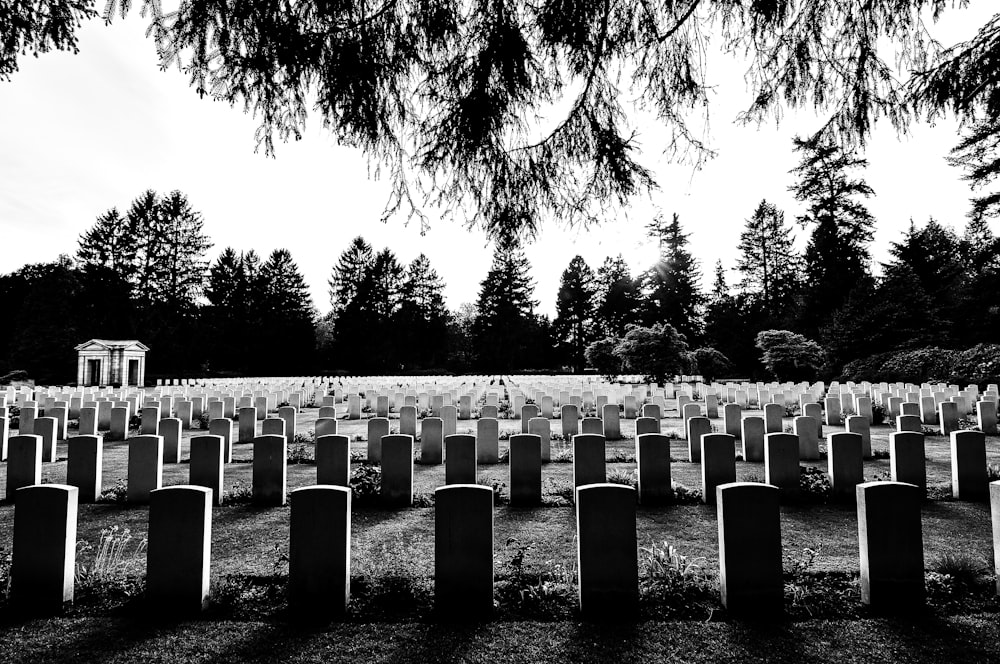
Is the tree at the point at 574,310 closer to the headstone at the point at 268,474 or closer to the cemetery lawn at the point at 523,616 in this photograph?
the headstone at the point at 268,474

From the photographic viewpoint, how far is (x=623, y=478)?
7098mm

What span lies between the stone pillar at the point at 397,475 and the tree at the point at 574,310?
58.3 m

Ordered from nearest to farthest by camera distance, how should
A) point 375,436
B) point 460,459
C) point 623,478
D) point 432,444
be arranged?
point 460,459 < point 623,478 < point 375,436 < point 432,444

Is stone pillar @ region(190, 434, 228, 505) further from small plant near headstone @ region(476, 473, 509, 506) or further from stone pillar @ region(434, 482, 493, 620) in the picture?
stone pillar @ region(434, 482, 493, 620)

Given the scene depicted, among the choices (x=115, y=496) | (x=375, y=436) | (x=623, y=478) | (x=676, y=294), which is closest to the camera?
(x=115, y=496)

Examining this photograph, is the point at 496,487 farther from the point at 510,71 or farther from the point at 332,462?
the point at 510,71

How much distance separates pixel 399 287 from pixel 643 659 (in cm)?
6340

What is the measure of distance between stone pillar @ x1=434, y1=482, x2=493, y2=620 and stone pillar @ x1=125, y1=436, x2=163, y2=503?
448 cm

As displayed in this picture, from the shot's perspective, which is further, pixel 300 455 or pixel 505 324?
pixel 505 324

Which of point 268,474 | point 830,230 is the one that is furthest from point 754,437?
point 830,230

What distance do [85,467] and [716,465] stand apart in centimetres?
743

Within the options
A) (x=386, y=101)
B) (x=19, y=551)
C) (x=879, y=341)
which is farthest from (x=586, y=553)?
(x=879, y=341)

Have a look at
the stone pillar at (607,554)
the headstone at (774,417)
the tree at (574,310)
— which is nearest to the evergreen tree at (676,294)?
the tree at (574,310)

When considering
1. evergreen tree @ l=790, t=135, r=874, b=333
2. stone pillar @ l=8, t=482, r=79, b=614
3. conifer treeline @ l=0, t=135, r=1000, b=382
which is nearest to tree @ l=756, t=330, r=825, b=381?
conifer treeline @ l=0, t=135, r=1000, b=382
